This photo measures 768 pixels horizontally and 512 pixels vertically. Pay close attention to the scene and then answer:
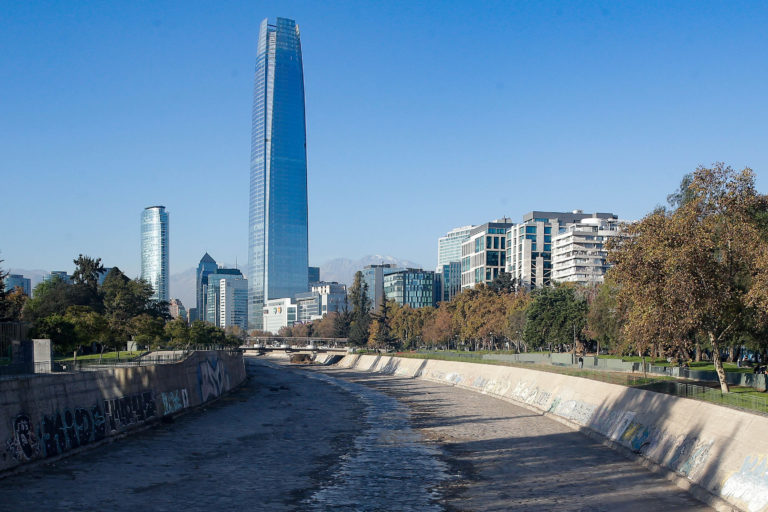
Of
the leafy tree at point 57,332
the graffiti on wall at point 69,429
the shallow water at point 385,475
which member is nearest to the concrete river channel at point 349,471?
the shallow water at point 385,475

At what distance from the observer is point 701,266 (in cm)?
4969

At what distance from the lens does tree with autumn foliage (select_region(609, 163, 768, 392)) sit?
49.2m

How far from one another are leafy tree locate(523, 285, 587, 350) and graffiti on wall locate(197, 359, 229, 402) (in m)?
57.4

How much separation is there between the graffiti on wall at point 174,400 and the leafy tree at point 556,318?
7211 centimetres

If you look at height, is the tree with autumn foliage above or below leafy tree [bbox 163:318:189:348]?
above

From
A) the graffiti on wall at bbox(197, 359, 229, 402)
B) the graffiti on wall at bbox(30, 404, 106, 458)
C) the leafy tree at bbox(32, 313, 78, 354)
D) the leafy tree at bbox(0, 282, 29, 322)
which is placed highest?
the leafy tree at bbox(0, 282, 29, 322)

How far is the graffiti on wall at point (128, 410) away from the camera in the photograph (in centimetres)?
4288

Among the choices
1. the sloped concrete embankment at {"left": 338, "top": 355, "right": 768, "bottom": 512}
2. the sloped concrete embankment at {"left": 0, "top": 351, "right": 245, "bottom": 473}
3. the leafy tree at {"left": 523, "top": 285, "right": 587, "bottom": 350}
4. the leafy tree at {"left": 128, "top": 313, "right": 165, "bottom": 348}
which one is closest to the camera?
the sloped concrete embankment at {"left": 338, "top": 355, "right": 768, "bottom": 512}

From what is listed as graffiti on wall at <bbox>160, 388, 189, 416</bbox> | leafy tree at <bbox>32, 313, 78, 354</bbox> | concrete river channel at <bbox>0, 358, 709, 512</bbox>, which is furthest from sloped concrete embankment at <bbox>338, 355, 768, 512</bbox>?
leafy tree at <bbox>32, 313, 78, 354</bbox>

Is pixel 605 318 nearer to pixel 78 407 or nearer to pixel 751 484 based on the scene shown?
pixel 78 407

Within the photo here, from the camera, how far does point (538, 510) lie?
88.8ft

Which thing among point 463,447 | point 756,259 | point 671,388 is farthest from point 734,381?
point 463,447

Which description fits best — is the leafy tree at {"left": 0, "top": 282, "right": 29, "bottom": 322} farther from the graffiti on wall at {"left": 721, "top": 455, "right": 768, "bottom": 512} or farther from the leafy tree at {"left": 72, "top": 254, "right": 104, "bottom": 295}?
the graffiti on wall at {"left": 721, "top": 455, "right": 768, "bottom": 512}

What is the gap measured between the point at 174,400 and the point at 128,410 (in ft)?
39.2
